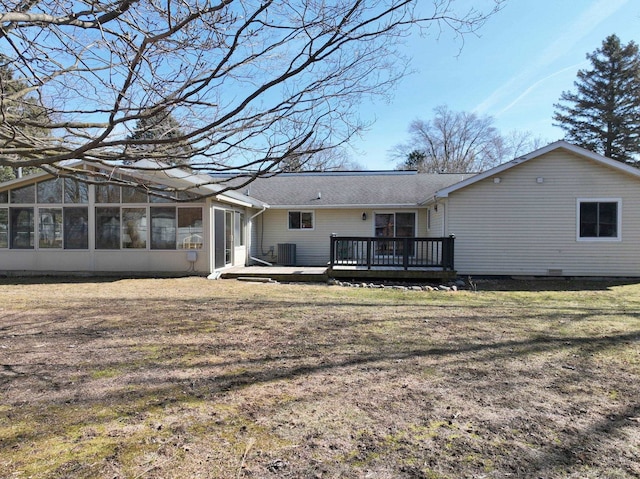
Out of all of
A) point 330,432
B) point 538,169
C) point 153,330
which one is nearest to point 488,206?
point 538,169

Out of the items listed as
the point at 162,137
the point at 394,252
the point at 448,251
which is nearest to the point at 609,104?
the point at 448,251

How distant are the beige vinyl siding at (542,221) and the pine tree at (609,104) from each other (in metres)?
23.0

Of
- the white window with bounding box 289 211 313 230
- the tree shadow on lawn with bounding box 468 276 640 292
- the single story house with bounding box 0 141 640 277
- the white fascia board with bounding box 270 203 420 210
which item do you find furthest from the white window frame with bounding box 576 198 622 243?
the white window with bounding box 289 211 313 230

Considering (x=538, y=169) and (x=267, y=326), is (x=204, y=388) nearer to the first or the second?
(x=267, y=326)

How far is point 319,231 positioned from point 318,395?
495 inches

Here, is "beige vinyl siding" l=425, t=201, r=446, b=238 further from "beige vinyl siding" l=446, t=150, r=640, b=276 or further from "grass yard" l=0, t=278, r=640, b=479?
"grass yard" l=0, t=278, r=640, b=479

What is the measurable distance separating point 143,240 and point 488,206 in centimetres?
1046

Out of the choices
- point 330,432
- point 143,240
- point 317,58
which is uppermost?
point 317,58

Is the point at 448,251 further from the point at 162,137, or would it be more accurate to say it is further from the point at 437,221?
the point at 162,137

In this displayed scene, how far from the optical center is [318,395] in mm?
3365

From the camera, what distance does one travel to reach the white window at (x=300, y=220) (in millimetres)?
15969

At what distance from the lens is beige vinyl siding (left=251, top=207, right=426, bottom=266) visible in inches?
617

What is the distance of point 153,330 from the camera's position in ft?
18.5

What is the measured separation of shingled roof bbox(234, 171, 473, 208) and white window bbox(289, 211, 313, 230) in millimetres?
429
